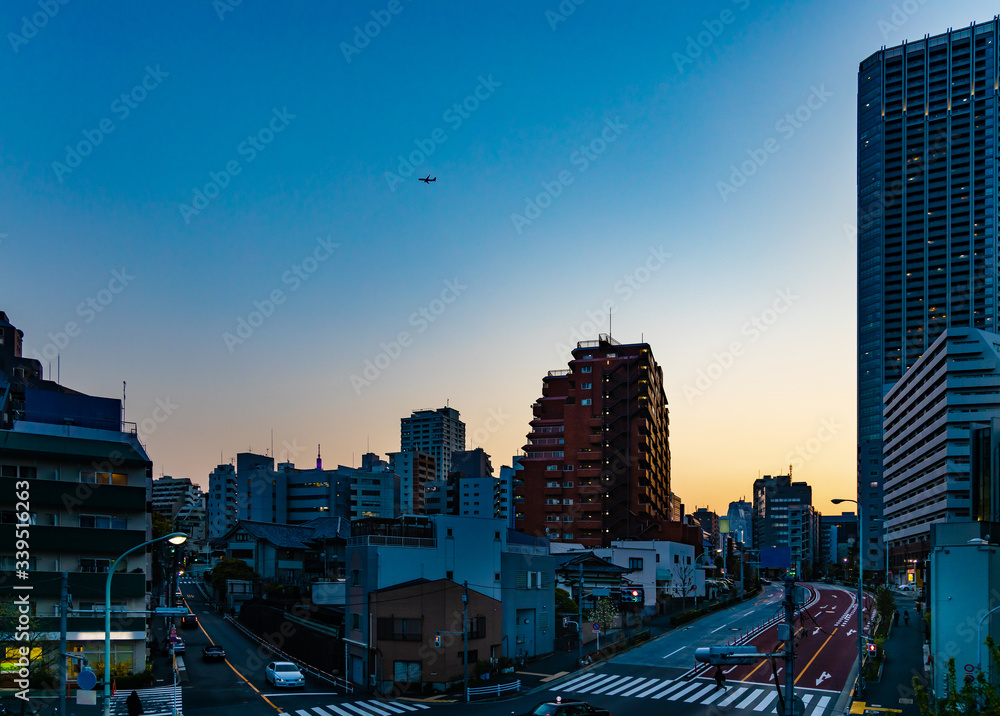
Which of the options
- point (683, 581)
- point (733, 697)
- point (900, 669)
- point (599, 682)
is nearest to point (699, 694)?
point (733, 697)

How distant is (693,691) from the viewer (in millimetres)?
46750

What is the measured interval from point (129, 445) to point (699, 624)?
58.0m

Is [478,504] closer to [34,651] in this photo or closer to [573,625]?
[573,625]

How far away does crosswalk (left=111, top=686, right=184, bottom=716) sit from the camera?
39.5 m

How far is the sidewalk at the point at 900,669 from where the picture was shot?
138ft

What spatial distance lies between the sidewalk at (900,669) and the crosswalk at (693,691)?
2.70 m

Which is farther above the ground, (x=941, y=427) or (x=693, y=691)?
(x=941, y=427)

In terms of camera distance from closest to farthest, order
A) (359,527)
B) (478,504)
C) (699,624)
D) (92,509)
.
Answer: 1. (92,509)
2. (359,527)
3. (699,624)
4. (478,504)

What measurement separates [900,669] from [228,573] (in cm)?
7679

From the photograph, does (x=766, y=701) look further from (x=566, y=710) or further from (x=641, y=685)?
(x=566, y=710)

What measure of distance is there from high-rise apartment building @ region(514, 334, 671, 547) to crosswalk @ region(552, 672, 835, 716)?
74218mm

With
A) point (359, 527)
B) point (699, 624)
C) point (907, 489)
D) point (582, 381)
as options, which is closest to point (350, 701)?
point (359, 527)

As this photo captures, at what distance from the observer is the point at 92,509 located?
4978 centimetres

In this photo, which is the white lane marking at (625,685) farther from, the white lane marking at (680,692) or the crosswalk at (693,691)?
the white lane marking at (680,692)
